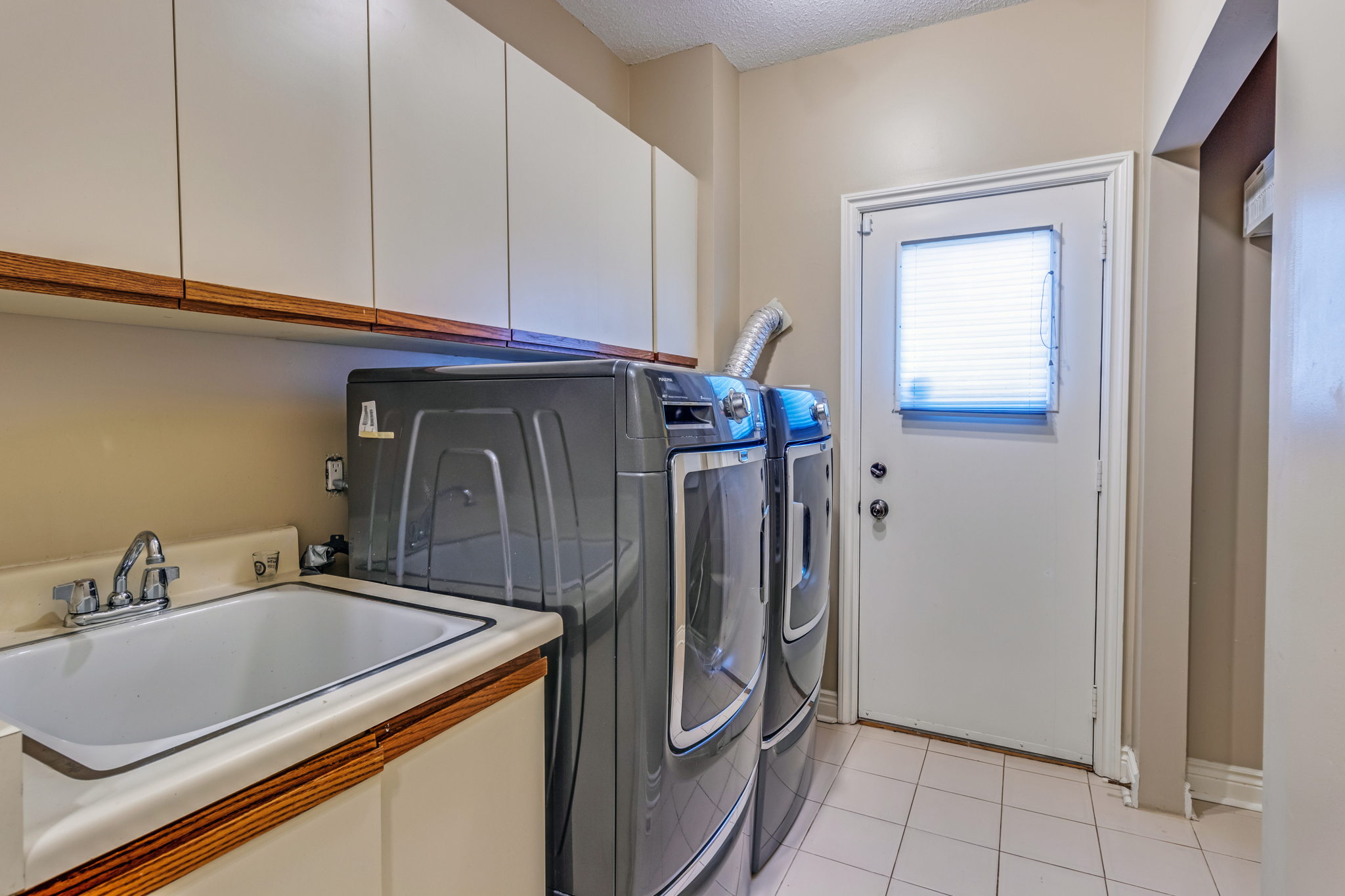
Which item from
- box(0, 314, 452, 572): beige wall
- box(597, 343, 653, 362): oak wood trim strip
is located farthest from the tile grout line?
box(0, 314, 452, 572): beige wall

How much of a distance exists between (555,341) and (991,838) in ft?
6.52

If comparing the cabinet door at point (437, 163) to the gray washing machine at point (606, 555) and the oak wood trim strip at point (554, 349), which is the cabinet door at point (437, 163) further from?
the gray washing machine at point (606, 555)

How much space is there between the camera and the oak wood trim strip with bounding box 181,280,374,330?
3.52 ft

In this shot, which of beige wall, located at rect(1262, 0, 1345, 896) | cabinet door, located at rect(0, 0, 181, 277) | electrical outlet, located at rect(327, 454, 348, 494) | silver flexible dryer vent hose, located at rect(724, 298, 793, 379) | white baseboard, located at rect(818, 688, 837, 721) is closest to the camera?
beige wall, located at rect(1262, 0, 1345, 896)

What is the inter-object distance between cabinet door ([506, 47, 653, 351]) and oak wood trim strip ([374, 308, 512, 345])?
7 cm

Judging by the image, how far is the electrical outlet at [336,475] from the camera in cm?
168

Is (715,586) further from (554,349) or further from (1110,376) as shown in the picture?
(1110,376)

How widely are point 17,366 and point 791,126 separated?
2.63 metres

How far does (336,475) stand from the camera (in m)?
1.69

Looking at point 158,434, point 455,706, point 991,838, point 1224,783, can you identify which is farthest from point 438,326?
point 1224,783

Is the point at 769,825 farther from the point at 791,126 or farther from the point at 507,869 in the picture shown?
the point at 791,126

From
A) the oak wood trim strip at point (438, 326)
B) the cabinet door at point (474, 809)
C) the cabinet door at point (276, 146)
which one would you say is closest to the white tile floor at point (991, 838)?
the cabinet door at point (474, 809)

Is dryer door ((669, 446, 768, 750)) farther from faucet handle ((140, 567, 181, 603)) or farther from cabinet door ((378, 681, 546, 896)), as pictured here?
faucet handle ((140, 567, 181, 603))

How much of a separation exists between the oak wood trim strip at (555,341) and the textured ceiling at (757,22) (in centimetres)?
132
